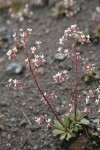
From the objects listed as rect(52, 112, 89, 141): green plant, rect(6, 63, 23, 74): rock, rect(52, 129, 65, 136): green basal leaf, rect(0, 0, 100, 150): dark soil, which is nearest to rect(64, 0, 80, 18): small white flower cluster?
rect(0, 0, 100, 150): dark soil

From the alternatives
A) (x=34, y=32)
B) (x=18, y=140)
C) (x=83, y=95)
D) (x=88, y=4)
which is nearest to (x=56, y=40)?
(x=34, y=32)

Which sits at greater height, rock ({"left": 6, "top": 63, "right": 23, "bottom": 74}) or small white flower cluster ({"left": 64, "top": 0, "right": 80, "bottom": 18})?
small white flower cluster ({"left": 64, "top": 0, "right": 80, "bottom": 18})

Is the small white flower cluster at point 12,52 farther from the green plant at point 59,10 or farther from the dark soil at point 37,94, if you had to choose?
the green plant at point 59,10

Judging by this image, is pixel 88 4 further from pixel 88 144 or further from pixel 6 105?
pixel 88 144

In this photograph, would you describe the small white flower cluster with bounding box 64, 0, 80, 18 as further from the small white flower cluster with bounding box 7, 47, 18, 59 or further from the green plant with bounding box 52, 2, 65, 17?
the small white flower cluster with bounding box 7, 47, 18, 59

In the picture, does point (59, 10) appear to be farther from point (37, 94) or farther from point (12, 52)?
point (12, 52)

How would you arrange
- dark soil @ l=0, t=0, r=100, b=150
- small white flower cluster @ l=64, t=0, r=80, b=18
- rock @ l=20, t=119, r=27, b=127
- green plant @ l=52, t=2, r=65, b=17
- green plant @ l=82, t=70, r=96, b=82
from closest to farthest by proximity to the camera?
1. dark soil @ l=0, t=0, r=100, b=150
2. rock @ l=20, t=119, r=27, b=127
3. green plant @ l=82, t=70, r=96, b=82
4. small white flower cluster @ l=64, t=0, r=80, b=18
5. green plant @ l=52, t=2, r=65, b=17
